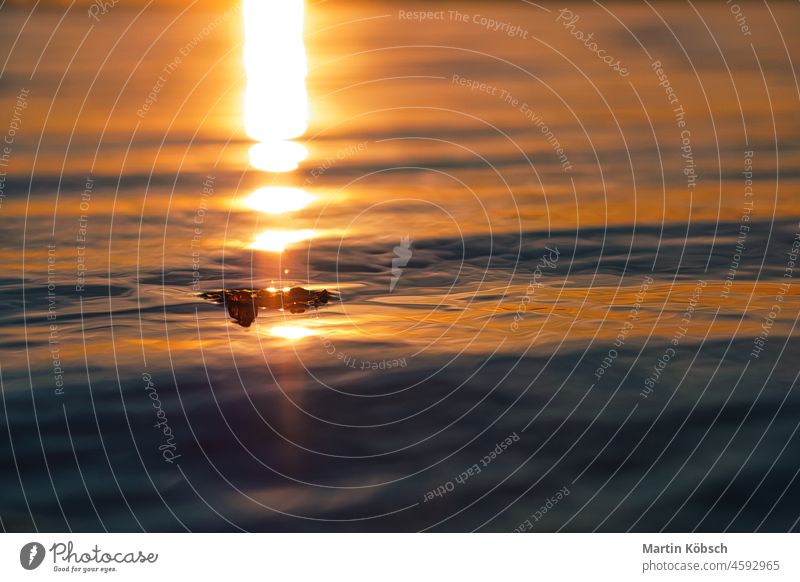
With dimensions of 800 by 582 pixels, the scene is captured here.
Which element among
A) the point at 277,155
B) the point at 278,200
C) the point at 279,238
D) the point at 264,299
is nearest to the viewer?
the point at 264,299

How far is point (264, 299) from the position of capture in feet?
28.6

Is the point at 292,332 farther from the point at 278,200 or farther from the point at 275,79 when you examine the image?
the point at 275,79

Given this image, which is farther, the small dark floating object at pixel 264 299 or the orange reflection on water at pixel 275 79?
the orange reflection on water at pixel 275 79

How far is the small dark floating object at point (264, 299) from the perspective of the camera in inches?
339

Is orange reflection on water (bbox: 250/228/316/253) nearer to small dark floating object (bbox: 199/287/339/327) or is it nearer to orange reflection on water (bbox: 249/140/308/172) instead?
small dark floating object (bbox: 199/287/339/327)

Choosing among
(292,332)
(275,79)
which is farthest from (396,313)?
(275,79)

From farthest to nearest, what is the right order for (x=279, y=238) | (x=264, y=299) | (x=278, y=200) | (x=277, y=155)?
(x=277, y=155) < (x=278, y=200) < (x=279, y=238) < (x=264, y=299)

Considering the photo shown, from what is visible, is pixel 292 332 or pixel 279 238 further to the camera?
pixel 279 238

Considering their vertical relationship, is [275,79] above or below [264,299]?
above

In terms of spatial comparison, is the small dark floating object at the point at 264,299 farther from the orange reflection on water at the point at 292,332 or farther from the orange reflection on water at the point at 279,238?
the orange reflection on water at the point at 279,238

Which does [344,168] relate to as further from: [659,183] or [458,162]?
[659,183]

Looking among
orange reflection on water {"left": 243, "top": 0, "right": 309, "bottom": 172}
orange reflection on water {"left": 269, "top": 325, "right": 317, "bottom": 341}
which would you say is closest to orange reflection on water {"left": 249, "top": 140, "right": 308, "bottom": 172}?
orange reflection on water {"left": 243, "top": 0, "right": 309, "bottom": 172}

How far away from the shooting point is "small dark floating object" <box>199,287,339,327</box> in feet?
28.2

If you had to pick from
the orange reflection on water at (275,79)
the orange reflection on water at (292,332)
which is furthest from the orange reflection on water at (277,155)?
the orange reflection on water at (292,332)
